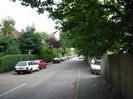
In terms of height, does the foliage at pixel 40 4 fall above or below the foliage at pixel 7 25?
below

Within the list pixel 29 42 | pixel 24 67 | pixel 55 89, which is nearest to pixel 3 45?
pixel 24 67

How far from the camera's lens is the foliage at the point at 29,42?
63897mm

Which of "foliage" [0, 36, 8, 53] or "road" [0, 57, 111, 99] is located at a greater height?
"foliage" [0, 36, 8, 53]

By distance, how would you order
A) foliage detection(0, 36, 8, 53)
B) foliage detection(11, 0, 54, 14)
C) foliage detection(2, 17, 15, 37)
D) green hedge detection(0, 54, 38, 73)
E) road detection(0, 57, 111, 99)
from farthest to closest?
foliage detection(2, 17, 15, 37)
foliage detection(0, 36, 8, 53)
green hedge detection(0, 54, 38, 73)
road detection(0, 57, 111, 99)
foliage detection(11, 0, 54, 14)

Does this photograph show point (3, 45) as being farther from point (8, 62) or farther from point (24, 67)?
point (24, 67)

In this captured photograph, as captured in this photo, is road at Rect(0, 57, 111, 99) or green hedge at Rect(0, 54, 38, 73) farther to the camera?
green hedge at Rect(0, 54, 38, 73)

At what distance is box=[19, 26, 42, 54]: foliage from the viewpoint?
6390 cm

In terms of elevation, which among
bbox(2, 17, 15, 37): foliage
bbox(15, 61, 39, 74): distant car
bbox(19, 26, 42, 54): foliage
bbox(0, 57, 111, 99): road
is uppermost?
bbox(2, 17, 15, 37): foliage

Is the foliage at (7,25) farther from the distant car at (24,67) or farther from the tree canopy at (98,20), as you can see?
the tree canopy at (98,20)

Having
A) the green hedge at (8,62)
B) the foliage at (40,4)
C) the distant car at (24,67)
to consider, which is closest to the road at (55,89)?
the foliage at (40,4)

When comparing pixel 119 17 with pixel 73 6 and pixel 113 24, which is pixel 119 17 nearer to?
pixel 113 24

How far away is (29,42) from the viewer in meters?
63.8

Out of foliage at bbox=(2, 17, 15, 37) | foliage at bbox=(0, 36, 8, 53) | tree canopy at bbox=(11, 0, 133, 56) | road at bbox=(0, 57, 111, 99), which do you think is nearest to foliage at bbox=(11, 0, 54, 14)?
tree canopy at bbox=(11, 0, 133, 56)

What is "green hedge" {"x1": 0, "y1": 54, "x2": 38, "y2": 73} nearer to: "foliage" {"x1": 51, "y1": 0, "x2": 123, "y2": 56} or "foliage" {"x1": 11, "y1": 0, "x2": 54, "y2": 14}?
"foliage" {"x1": 51, "y1": 0, "x2": 123, "y2": 56}
